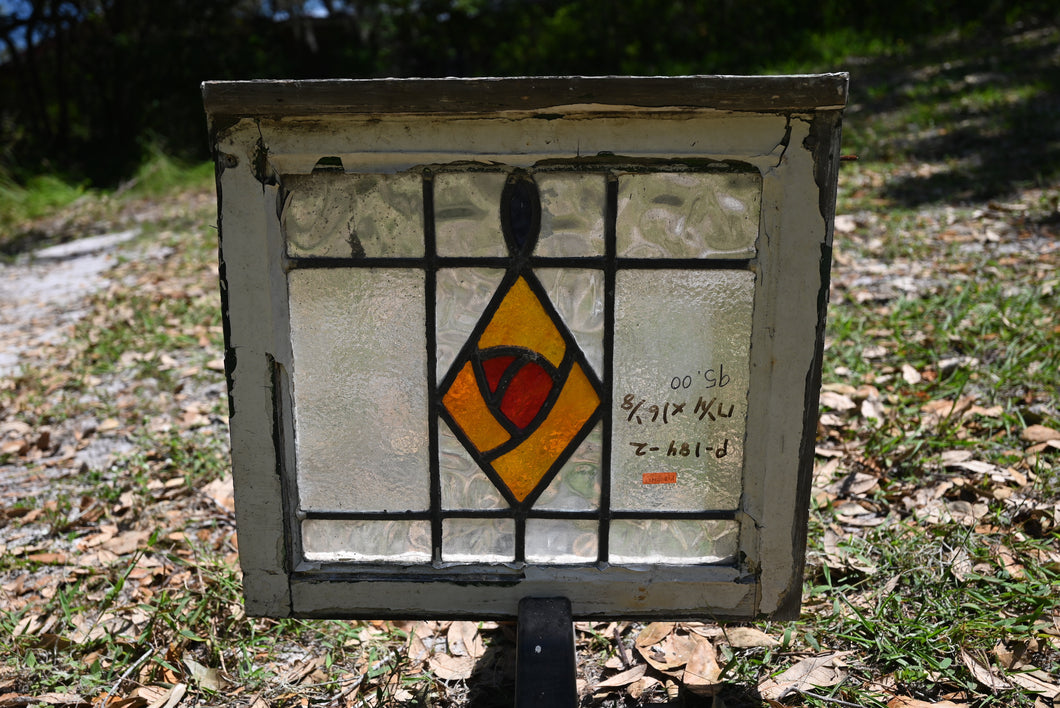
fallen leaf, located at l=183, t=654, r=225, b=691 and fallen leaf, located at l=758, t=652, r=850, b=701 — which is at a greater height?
fallen leaf, located at l=758, t=652, r=850, b=701

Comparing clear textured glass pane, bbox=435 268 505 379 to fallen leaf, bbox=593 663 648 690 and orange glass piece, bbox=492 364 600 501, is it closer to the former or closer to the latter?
orange glass piece, bbox=492 364 600 501

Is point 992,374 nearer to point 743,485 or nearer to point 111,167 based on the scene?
point 743,485

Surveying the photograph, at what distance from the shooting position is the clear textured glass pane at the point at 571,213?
1047 millimetres

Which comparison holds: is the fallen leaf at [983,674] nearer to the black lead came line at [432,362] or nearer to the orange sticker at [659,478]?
the orange sticker at [659,478]

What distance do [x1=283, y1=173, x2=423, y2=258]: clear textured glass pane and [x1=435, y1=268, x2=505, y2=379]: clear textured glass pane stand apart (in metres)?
0.06

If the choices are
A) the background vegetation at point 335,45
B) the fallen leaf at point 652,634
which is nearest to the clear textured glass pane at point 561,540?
the fallen leaf at point 652,634

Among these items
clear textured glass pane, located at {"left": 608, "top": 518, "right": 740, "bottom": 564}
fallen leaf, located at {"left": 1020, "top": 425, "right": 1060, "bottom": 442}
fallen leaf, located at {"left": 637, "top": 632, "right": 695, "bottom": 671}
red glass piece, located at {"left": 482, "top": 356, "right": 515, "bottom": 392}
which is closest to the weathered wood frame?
clear textured glass pane, located at {"left": 608, "top": 518, "right": 740, "bottom": 564}

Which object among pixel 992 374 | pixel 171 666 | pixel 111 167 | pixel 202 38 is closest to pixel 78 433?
pixel 171 666

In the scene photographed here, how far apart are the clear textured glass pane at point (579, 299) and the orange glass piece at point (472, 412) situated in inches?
5.9

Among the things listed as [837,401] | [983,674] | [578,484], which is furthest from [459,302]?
[837,401]

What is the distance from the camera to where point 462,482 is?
1.15m

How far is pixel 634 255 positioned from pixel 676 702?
2.61 ft

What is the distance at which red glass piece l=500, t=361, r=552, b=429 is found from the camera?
1.11m

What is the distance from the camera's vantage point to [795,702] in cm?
135
